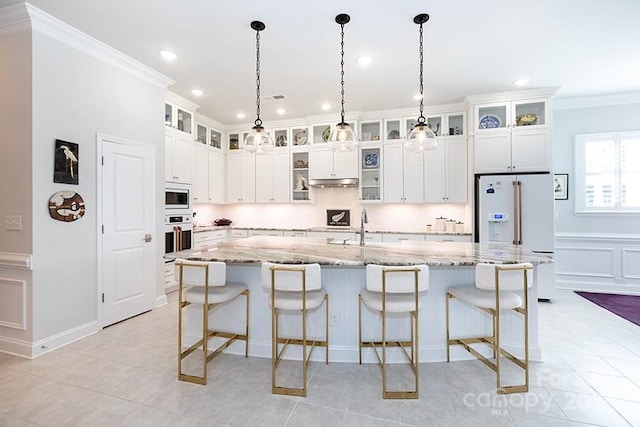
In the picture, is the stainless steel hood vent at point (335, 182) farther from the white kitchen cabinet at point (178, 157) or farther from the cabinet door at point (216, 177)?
the white kitchen cabinet at point (178, 157)

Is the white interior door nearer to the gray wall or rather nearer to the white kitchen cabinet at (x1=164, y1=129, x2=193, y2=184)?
the white kitchen cabinet at (x1=164, y1=129, x2=193, y2=184)

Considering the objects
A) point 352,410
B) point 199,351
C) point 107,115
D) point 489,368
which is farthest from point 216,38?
point 489,368

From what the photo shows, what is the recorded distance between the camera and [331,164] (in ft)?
17.9

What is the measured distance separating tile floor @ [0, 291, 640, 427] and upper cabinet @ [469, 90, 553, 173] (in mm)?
2445

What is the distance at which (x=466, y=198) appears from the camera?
4.84m

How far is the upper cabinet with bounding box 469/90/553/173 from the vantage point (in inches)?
169

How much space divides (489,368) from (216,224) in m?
5.00

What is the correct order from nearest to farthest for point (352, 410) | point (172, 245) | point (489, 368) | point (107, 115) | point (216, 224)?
point (352, 410) → point (489, 368) → point (107, 115) → point (172, 245) → point (216, 224)

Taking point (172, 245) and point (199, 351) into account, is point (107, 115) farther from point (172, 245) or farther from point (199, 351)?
point (199, 351)

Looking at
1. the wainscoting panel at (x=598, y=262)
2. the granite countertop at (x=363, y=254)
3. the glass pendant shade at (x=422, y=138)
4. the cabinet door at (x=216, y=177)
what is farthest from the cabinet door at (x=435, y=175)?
the cabinet door at (x=216, y=177)

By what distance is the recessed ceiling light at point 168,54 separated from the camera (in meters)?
3.27

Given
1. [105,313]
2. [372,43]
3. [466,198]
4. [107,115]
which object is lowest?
[105,313]

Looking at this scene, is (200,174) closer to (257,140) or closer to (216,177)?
(216,177)

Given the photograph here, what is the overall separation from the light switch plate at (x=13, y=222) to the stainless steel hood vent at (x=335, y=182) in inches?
151
